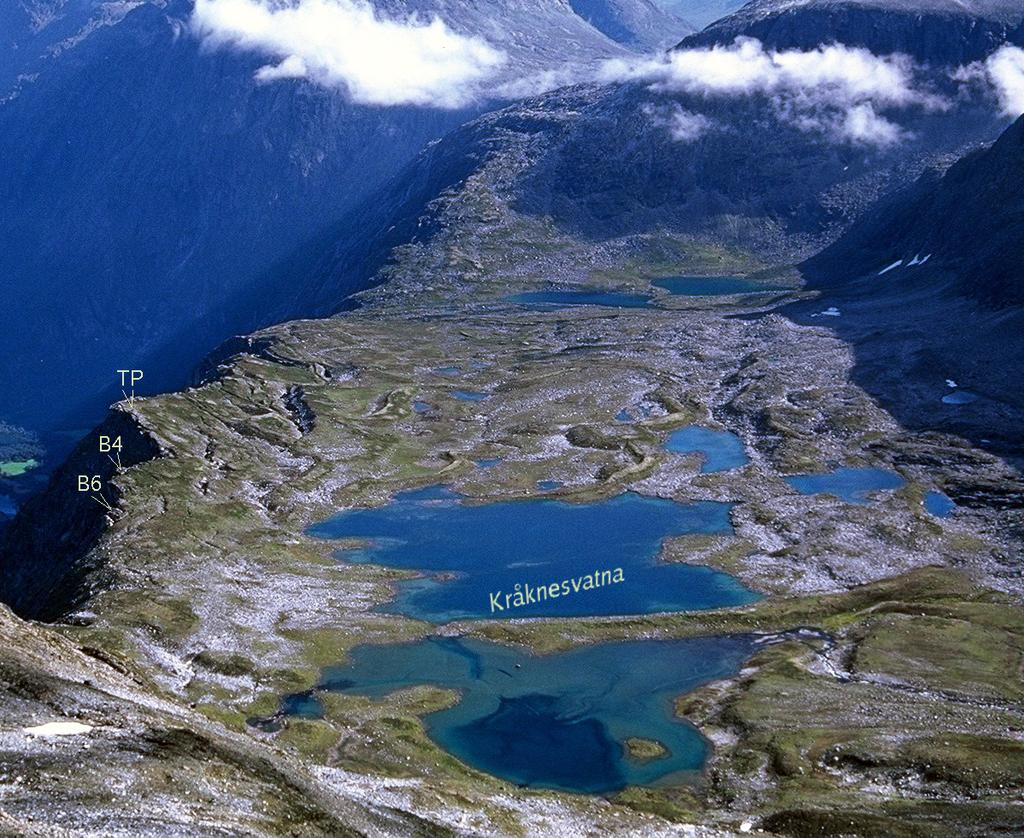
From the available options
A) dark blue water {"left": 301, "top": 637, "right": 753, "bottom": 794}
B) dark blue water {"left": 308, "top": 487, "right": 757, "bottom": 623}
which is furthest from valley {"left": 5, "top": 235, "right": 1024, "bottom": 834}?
dark blue water {"left": 308, "top": 487, "right": 757, "bottom": 623}

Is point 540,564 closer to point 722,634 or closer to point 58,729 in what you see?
point 722,634

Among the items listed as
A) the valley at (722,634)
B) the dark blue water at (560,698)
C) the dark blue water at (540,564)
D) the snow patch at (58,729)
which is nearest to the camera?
the snow patch at (58,729)

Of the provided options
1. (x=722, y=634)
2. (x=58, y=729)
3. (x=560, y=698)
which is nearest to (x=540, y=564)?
(x=722, y=634)

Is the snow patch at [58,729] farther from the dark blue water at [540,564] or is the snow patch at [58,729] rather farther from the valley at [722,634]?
the dark blue water at [540,564]

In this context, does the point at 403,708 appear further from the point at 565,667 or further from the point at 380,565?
the point at 380,565

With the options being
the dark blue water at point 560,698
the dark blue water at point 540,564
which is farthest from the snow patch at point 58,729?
the dark blue water at point 540,564

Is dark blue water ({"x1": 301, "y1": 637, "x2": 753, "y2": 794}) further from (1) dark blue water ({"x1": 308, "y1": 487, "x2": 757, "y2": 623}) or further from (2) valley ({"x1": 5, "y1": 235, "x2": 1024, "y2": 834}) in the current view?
(1) dark blue water ({"x1": 308, "y1": 487, "x2": 757, "y2": 623})
